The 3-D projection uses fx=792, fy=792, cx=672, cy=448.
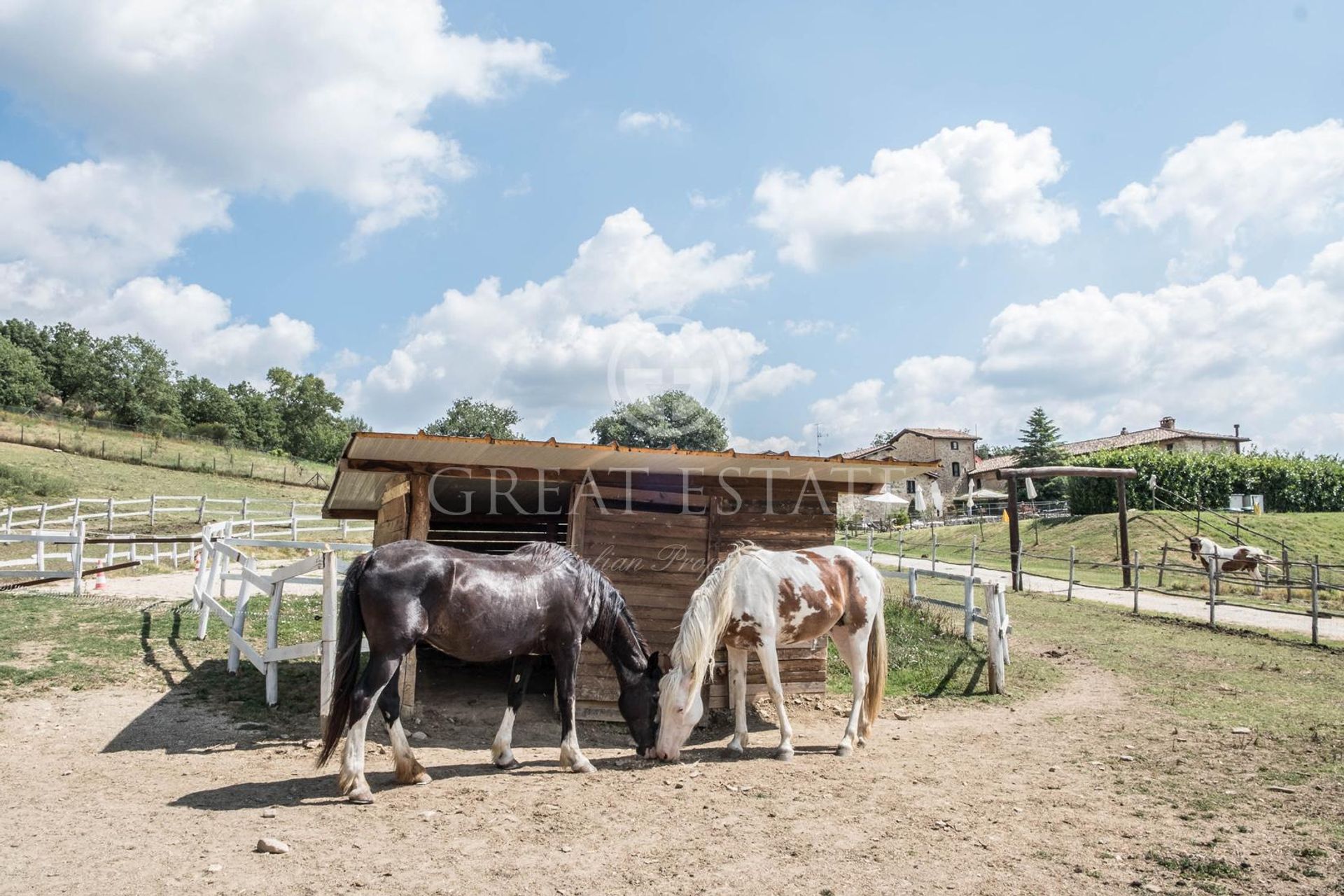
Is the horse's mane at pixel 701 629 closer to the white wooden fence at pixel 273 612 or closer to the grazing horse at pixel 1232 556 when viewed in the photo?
the white wooden fence at pixel 273 612

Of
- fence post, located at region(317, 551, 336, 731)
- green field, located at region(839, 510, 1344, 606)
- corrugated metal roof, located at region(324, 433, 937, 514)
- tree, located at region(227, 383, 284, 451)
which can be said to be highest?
tree, located at region(227, 383, 284, 451)

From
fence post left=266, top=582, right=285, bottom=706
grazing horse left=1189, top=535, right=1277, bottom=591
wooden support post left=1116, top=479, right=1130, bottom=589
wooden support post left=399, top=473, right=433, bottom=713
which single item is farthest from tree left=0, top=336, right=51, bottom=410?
grazing horse left=1189, top=535, right=1277, bottom=591

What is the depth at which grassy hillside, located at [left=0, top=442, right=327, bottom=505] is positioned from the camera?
26.7 meters

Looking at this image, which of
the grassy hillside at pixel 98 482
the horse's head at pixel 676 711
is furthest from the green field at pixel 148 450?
the horse's head at pixel 676 711

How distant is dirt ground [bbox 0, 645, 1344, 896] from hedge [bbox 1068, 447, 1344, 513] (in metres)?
32.8

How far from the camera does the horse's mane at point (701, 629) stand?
243 inches

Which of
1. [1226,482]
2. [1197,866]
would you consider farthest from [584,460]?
[1226,482]

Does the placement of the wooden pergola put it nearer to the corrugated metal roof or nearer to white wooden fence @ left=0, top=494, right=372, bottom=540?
the corrugated metal roof

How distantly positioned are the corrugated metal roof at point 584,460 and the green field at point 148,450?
31.4 m

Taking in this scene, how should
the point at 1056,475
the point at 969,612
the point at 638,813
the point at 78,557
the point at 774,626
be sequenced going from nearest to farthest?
1. the point at 638,813
2. the point at 774,626
3. the point at 969,612
4. the point at 78,557
5. the point at 1056,475

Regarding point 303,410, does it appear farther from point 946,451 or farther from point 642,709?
point 642,709

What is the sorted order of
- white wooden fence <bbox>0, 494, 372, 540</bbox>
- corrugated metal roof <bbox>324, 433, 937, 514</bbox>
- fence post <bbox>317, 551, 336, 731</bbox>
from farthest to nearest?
white wooden fence <bbox>0, 494, 372, 540</bbox> < corrugated metal roof <bbox>324, 433, 937, 514</bbox> < fence post <bbox>317, 551, 336, 731</bbox>

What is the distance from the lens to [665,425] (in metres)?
61.8

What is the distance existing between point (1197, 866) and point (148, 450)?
48.5 meters
